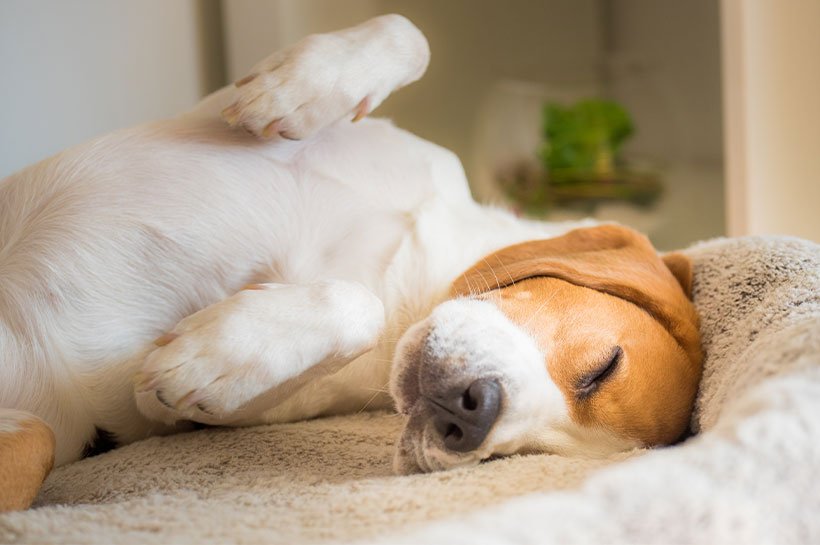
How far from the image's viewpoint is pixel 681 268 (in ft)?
6.24

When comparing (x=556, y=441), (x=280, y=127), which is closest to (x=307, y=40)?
(x=280, y=127)

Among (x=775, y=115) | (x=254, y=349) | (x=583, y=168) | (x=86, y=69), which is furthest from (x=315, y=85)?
(x=583, y=168)

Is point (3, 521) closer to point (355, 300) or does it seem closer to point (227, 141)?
point (355, 300)

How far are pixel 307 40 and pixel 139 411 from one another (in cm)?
78

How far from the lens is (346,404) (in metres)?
1.77

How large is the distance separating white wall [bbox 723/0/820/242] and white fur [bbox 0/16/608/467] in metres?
1.74

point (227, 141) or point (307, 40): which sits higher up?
point (307, 40)

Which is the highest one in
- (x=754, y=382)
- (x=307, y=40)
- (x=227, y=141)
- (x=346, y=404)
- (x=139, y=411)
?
(x=307, y=40)

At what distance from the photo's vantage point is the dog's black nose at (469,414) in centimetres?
134

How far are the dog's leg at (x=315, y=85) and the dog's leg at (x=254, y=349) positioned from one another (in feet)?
1.11

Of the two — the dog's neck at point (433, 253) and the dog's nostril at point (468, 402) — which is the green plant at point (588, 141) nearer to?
the dog's neck at point (433, 253)

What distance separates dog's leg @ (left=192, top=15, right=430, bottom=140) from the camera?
5.28 feet

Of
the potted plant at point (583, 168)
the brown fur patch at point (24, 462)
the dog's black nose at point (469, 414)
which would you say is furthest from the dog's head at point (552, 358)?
the potted plant at point (583, 168)

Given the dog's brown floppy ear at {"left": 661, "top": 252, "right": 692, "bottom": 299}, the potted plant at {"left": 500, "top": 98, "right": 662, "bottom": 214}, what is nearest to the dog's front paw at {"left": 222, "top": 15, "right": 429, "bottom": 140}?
the dog's brown floppy ear at {"left": 661, "top": 252, "right": 692, "bottom": 299}
